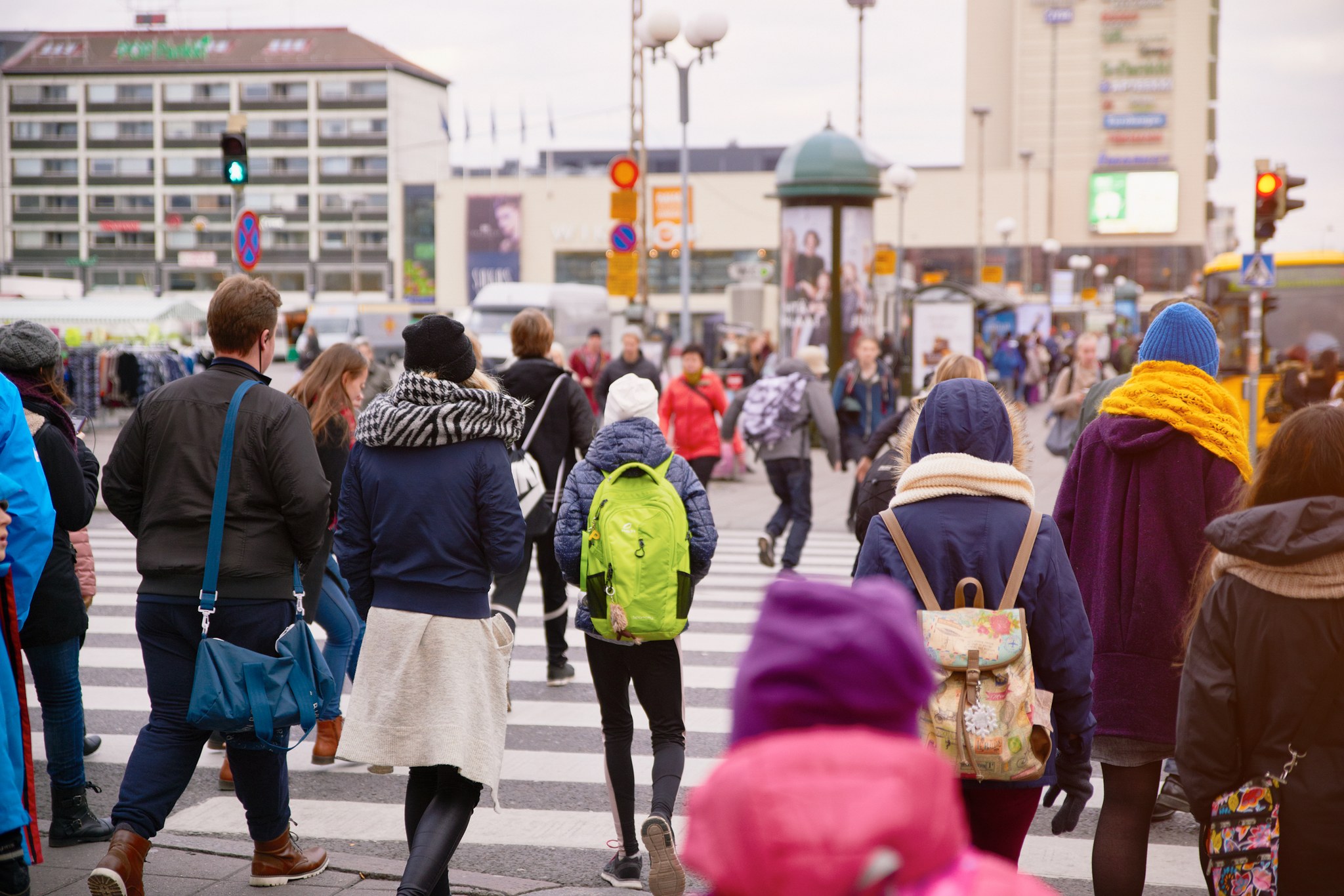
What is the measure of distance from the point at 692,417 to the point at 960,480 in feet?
29.3

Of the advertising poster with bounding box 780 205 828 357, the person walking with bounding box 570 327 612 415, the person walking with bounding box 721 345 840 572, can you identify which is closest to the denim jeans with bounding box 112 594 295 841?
the person walking with bounding box 721 345 840 572

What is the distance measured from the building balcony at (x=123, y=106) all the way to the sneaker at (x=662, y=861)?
4451 inches

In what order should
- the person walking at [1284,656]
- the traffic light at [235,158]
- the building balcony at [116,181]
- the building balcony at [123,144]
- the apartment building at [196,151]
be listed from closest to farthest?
the person walking at [1284,656]
the traffic light at [235,158]
the apartment building at [196,151]
the building balcony at [123,144]
the building balcony at [116,181]

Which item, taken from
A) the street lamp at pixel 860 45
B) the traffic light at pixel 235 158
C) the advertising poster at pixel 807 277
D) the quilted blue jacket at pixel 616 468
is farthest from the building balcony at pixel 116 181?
the quilted blue jacket at pixel 616 468

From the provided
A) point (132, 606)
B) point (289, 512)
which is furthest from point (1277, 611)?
point (132, 606)

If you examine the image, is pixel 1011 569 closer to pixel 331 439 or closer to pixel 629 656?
pixel 629 656

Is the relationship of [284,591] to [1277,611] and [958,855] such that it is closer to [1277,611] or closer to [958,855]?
[1277,611]

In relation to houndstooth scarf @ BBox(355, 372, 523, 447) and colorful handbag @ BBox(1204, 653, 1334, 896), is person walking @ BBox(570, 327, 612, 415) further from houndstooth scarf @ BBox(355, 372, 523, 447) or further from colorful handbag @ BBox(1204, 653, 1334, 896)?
colorful handbag @ BBox(1204, 653, 1334, 896)

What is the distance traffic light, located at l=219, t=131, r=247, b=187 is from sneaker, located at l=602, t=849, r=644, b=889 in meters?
9.38

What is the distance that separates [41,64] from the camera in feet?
352

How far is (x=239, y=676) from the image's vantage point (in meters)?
4.18

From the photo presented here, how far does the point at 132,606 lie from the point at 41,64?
112104mm

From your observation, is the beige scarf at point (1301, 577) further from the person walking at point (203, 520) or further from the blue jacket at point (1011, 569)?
the person walking at point (203, 520)

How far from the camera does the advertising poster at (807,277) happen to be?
23.9m
